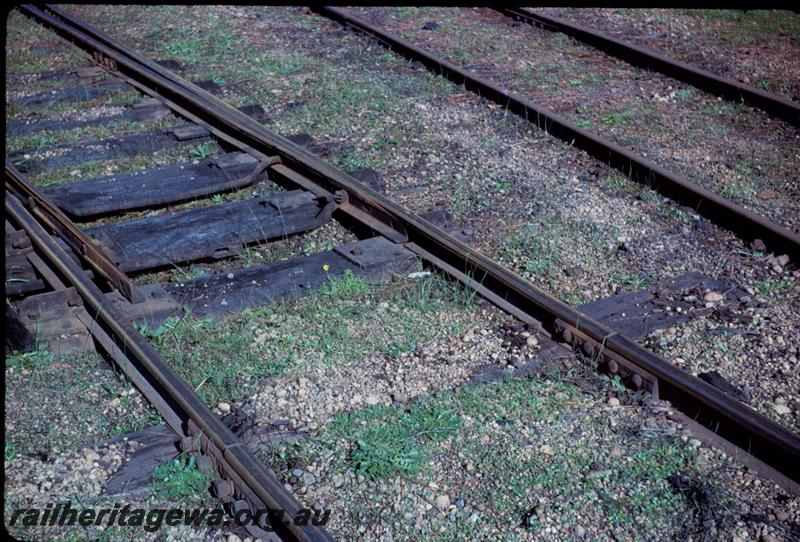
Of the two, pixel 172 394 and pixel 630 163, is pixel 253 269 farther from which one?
pixel 630 163

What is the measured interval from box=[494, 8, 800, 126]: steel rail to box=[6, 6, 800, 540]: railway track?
200cm

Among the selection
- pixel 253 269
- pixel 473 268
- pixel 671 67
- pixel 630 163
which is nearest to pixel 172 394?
pixel 253 269

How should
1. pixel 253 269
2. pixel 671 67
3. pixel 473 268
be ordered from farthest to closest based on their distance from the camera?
pixel 671 67, pixel 253 269, pixel 473 268

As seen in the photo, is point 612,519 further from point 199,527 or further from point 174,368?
point 174,368

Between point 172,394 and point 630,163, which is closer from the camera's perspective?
point 172,394

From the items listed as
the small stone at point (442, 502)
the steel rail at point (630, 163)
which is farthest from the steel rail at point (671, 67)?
the small stone at point (442, 502)

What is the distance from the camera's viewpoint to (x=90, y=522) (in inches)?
131

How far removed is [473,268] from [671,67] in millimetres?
4905

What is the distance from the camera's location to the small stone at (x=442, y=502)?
3479 millimetres

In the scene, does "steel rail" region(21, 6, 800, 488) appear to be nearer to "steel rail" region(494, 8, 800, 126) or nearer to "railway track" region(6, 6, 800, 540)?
"railway track" region(6, 6, 800, 540)

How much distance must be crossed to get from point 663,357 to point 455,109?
4.10 m

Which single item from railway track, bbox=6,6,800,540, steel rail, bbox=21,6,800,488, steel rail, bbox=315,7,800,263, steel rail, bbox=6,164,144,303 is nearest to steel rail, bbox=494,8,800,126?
steel rail, bbox=315,7,800,263

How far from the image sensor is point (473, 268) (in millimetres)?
5086

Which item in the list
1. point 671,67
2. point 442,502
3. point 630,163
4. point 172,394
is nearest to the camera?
point 442,502
